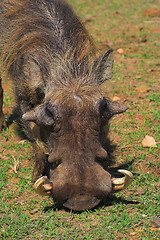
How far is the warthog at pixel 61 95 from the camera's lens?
8.70ft

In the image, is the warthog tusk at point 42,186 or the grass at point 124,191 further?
the grass at point 124,191

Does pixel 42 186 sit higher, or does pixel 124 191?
pixel 42 186

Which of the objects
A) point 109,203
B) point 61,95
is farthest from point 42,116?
point 109,203

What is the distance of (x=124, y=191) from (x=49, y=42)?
160 centimetres

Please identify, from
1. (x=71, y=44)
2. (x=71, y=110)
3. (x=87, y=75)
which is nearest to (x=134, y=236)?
(x=71, y=110)

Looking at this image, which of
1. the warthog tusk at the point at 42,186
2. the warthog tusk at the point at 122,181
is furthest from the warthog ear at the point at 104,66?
the warthog tusk at the point at 42,186

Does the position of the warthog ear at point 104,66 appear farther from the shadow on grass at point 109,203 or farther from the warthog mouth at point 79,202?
the warthog mouth at point 79,202

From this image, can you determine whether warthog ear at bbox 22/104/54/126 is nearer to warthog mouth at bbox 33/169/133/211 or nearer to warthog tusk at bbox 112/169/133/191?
warthog mouth at bbox 33/169/133/211

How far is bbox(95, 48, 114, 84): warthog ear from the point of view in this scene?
3.36m

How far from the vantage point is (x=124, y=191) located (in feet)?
10.8

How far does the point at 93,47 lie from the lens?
367cm

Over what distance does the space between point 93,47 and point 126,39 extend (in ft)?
12.7

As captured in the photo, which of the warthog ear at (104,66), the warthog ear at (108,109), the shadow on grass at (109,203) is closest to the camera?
the warthog ear at (108,109)

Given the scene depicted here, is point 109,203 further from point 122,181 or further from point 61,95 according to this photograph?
point 61,95
